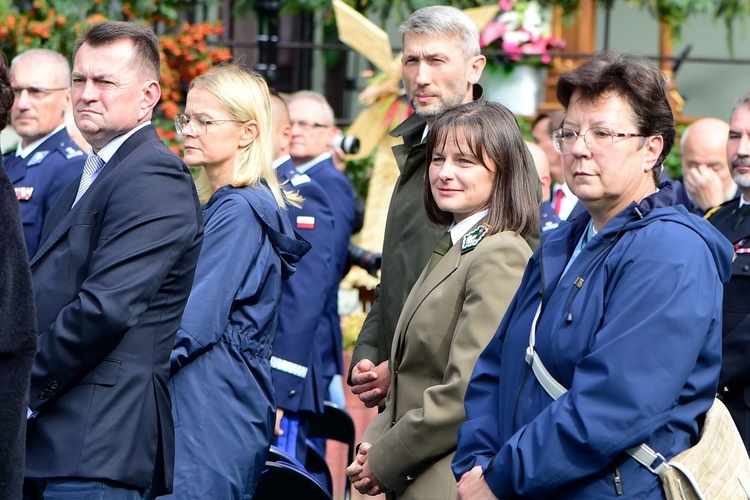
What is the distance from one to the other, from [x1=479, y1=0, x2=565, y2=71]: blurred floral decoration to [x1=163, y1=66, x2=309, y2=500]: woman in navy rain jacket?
16.7 ft

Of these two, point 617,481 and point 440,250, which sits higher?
point 440,250

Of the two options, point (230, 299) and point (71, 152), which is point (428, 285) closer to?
point (230, 299)

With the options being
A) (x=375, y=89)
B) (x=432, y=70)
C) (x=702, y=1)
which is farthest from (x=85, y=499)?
(x=702, y=1)

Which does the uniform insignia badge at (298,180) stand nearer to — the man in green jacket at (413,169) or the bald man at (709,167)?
the man in green jacket at (413,169)

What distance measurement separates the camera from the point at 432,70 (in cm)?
464

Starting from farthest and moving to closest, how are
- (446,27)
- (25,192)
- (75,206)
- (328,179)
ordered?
(328,179) → (25,192) → (446,27) → (75,206)

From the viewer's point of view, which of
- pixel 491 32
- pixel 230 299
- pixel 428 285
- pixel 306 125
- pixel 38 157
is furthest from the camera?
pixel 491 32

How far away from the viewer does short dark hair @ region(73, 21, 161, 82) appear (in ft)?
12.4

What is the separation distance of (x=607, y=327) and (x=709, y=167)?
363 cm

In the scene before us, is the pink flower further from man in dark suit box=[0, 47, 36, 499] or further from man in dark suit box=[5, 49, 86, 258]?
man in dark suit box=[0, 47, 36, 499]

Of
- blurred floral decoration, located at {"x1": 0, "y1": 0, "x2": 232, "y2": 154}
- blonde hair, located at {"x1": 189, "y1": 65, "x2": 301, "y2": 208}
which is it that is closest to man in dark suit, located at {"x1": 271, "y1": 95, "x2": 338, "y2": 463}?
blonde hair, located at {"x1": 189, "y1": 65, "x2": 301, "y2": 208}

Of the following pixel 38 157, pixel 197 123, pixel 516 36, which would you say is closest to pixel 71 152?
pixel 38 157

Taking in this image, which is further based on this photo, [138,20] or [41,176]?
[138,20]

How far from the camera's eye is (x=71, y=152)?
231 inches
